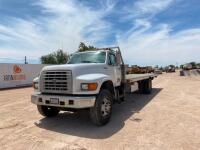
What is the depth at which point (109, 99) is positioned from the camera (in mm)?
6582

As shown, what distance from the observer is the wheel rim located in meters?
6.30

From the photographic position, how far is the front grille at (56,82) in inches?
232

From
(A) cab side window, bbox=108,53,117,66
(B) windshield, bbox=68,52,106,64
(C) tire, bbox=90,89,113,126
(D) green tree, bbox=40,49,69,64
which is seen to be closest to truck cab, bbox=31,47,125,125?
(C) tire, bbox=90,89,113,126

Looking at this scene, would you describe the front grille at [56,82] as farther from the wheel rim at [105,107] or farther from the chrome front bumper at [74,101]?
the wheel rim at [105,107]

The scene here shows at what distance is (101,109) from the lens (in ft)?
20.2

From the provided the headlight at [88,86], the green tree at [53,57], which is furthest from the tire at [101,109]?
the green tree at [53,57]

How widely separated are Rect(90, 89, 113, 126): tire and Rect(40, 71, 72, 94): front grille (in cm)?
87

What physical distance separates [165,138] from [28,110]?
5.78 metres

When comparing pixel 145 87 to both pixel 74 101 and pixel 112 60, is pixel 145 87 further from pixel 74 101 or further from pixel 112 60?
pixel 74 101

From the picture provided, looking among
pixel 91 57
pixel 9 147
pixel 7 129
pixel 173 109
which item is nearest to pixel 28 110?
pixel 7 129

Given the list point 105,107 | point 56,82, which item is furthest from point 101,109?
point 56,82

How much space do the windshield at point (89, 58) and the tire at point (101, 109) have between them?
143cm

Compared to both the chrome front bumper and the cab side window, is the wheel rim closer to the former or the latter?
the chrome front bumper

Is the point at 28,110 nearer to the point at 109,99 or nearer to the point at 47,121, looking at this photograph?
the point at 47,121
